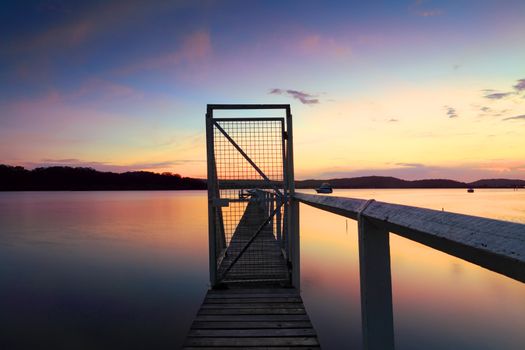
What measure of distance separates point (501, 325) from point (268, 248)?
23.3 feet

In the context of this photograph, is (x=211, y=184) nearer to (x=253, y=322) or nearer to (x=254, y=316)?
(x=254, y=316)

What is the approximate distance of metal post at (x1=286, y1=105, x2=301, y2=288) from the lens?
561 centimetres

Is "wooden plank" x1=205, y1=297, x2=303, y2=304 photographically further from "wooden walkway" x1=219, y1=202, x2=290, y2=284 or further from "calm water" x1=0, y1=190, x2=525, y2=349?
"calm water" x1=0, y1=190, x2=525, y2=349

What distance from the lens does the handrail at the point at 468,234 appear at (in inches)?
31.4

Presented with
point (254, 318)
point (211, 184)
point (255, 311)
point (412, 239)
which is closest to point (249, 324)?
point (254, 318)

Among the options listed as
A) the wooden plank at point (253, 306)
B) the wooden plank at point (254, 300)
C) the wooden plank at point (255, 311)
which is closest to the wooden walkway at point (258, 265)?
the wooden plank at point (254, 300)

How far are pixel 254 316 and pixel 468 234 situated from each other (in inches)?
149

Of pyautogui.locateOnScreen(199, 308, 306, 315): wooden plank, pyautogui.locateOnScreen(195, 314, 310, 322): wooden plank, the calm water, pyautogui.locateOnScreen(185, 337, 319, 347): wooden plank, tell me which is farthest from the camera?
the calm water

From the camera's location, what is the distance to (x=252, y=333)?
12.4ft

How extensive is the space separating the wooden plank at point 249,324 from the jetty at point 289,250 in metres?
0.01

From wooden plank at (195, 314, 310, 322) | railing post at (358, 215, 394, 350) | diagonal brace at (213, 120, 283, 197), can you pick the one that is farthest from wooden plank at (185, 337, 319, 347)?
diagonal brace at (213, 120, 283, 197)

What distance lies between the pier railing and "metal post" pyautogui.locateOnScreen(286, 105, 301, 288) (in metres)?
3.40

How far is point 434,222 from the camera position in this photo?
117cm

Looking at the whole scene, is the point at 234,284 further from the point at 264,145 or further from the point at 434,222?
the point at 434,222
